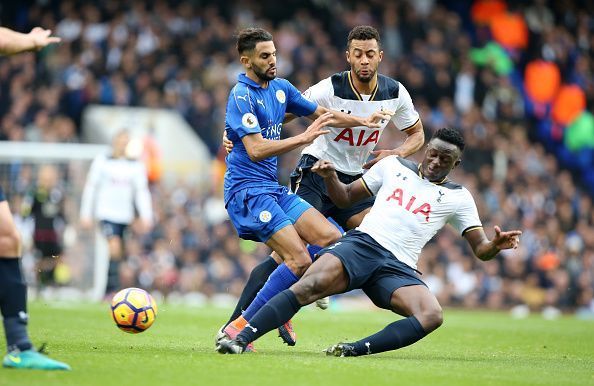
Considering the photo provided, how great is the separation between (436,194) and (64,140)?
1257 cm

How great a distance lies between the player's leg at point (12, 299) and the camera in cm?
647

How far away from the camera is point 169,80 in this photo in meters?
21.9

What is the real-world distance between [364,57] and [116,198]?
715 centimetres

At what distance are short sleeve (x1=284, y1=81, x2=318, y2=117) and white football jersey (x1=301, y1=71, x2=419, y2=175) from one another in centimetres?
53

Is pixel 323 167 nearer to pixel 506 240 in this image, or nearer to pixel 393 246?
pixel 393 246

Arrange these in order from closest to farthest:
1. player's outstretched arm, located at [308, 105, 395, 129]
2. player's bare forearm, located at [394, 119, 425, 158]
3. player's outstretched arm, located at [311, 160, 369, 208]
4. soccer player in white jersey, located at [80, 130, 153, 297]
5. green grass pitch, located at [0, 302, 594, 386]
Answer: green grass pitch, located at [0, 302, 594, 386], player's outstretched arm, located at [311, 160, 369, 208], player's outstretched arm, located at [308, 105, 395, 129], player's bare forearm, located at [394, 119, 425, 158], soccer player in white jersey, located at [80, 130, 153, 297]

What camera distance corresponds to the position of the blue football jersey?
332 inches

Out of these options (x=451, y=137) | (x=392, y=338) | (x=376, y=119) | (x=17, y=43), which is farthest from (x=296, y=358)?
(x=17, y=43)

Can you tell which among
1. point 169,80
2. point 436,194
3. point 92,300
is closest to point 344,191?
point 436,194

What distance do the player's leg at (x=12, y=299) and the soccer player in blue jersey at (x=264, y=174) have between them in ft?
6.51

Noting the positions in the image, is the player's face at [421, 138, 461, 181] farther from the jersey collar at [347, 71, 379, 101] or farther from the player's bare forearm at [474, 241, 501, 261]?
the jersey collar at [347, 71, 379, 101]

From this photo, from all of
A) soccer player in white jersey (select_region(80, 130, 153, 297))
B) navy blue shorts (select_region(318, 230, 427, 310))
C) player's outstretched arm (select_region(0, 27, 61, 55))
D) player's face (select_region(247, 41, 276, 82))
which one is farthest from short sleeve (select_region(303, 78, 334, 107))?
soccer player in white jersey (select_region(80, 130, 153, 297))

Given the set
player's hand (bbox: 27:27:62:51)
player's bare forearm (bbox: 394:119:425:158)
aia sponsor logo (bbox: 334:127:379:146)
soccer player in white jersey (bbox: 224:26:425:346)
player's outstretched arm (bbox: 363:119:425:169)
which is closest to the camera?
player's hand (bbox: 27:27:62:51)

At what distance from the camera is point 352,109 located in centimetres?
973
